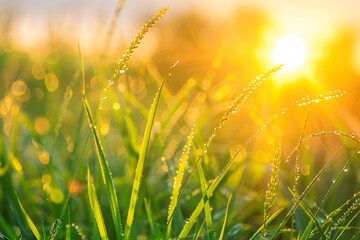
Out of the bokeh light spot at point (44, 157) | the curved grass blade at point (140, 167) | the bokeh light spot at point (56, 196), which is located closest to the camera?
the curved grass blade at point (140, 167)

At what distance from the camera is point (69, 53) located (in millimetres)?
4473

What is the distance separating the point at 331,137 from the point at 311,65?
266 mm

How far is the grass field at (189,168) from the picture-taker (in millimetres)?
794

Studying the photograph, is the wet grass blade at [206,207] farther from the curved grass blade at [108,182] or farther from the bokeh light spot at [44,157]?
the bokeh light spot at [44,157]

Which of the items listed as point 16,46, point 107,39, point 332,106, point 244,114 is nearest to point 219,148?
point 244,114

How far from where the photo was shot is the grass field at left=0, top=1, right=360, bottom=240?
2.60 feet

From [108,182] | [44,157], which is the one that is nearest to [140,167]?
[108,182]

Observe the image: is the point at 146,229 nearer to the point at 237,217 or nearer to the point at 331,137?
the point at 237,217

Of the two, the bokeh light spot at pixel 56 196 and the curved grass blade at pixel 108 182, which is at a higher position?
the curved grass blade at pixel 108 182

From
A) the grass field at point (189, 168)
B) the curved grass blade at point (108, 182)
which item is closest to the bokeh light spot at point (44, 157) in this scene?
the grass field at point (189, 168)

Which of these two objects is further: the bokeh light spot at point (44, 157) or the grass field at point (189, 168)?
the bokeh light spot at point (44, 157)

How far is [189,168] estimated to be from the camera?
4.51 ft

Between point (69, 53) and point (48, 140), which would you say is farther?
point (69, 53)

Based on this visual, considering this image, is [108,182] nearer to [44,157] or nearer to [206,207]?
[206,207]
